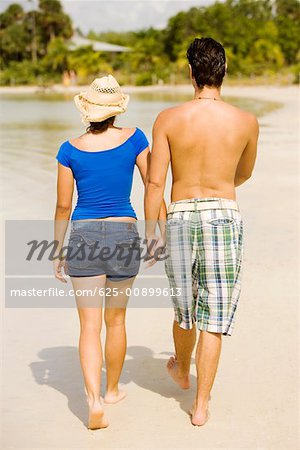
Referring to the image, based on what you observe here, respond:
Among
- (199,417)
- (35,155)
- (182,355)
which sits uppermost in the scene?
(182,355)

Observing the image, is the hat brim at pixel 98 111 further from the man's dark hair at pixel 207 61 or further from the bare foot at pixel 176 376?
the bare foot at pixel 176 376

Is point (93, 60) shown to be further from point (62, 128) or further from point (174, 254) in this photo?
point (174, 254)

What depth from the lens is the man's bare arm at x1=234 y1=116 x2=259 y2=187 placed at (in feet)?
11.6

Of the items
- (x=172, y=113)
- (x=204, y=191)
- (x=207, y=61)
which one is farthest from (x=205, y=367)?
(x=207, y=61)

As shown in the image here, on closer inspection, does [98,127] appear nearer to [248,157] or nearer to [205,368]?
[248,157]

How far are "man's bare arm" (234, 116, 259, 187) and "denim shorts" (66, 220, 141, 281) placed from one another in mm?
626

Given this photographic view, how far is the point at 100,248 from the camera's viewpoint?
352cm

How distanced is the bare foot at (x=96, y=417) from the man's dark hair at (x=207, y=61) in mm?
1613

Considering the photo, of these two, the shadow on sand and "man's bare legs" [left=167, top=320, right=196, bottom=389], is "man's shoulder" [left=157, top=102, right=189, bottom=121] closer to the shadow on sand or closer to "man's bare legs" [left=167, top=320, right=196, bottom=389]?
"man's bare legs" [left=167, top=320, right=196, bottom=389]

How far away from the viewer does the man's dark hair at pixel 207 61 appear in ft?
11.1

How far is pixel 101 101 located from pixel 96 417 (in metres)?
1.51

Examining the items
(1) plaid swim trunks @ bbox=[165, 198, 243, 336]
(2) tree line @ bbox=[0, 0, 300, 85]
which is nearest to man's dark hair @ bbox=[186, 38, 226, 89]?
(1) plaid swim trunks @ bbox=[165, 198, 243, 336]

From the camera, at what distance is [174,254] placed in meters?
3.53

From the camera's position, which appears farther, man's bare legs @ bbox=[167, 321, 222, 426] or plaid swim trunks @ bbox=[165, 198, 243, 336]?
man's bare legs @ bbox=[167, 321, 222, 426]
